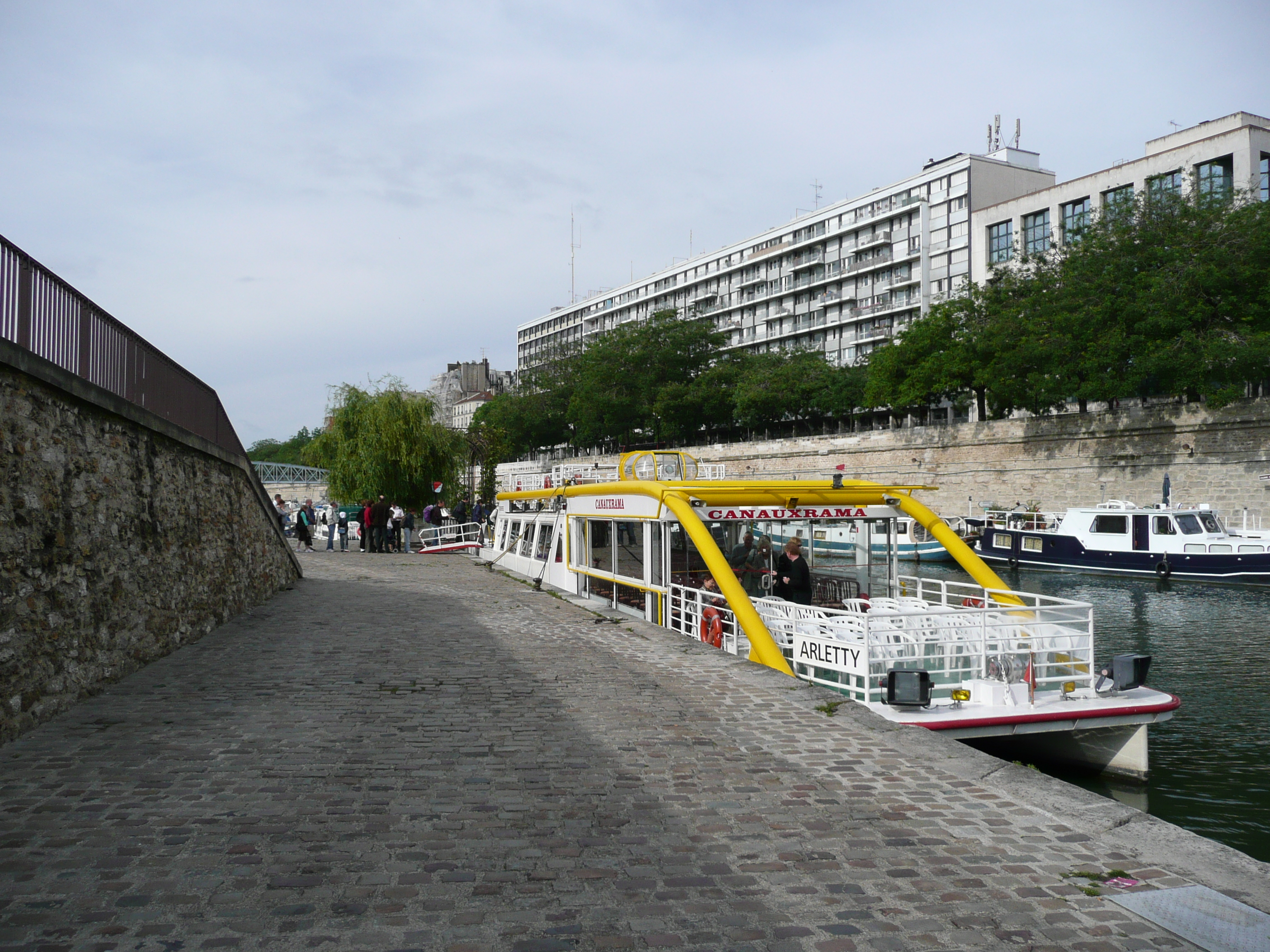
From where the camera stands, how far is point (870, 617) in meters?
8.84

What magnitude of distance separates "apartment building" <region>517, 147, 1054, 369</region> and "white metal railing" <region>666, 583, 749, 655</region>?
53112mm

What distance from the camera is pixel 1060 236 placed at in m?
51.2

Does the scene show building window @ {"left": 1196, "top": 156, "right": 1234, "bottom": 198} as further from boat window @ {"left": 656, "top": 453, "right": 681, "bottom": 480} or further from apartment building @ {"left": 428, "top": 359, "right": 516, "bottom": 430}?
apartment building @ {"left": 428, "top": 359, "right": 516, "bottom": 430}

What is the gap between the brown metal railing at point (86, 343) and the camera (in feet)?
24.2

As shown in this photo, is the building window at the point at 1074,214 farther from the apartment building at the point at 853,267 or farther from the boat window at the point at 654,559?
the boat window at the point at 654,559

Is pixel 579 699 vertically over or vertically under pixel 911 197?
under

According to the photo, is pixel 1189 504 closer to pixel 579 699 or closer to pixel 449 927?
pixel 579 699

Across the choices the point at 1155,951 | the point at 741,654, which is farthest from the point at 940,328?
the point at 1155,951

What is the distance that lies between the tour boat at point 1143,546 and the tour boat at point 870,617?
1714 centimetres

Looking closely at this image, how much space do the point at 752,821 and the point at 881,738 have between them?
213cm

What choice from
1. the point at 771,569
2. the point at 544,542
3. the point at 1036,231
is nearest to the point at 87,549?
the point at 771,569

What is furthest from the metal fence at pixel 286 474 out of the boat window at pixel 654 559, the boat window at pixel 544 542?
the boat window at pixel 654 559

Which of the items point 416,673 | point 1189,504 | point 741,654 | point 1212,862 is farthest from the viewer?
point 1189,504

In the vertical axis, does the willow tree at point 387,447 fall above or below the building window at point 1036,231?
below
